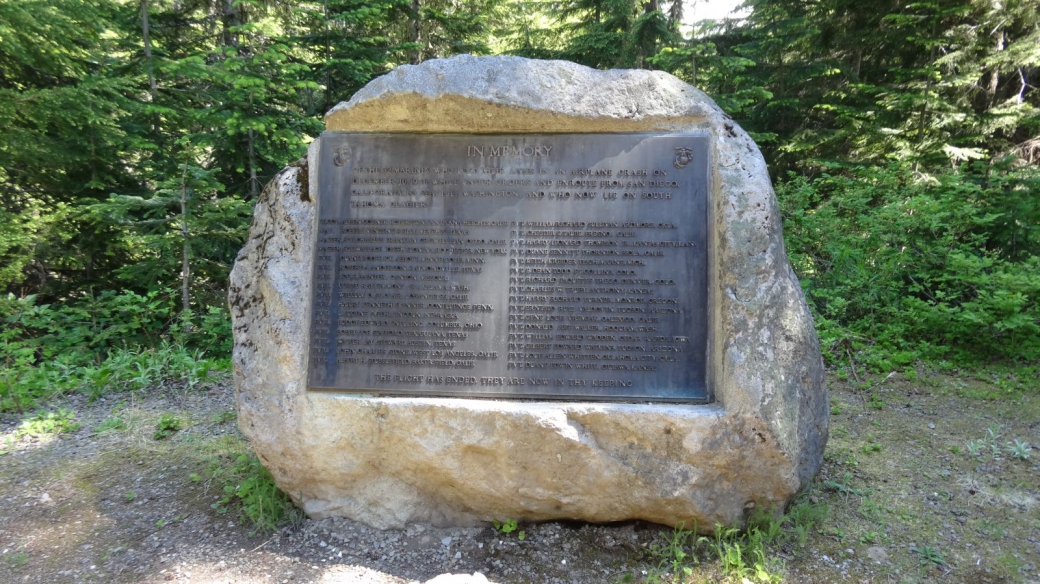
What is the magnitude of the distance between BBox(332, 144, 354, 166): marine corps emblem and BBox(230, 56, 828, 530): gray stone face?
5.2 inches

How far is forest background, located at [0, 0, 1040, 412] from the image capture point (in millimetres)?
5523

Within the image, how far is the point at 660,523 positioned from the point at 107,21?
837cm

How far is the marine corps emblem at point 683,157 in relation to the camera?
3.15 metres

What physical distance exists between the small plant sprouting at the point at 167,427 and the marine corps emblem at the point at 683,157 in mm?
4113

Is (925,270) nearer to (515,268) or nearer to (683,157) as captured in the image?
(683,157)

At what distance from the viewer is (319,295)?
321 centimetres

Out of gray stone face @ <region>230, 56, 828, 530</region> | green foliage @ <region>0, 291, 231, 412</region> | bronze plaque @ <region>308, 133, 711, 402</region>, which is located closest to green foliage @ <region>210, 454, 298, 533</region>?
gray stone face @ <region>230, 56, 828, 530</region>

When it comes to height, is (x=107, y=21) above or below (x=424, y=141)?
above

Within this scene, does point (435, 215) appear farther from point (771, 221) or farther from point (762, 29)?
point (762, 29)

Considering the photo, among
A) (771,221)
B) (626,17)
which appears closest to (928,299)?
(771,221)

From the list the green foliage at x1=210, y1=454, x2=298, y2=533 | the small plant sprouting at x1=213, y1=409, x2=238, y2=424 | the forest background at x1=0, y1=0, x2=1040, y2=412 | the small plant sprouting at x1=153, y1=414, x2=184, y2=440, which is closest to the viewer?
the green foliage at x1=210, y1=454, x2=298, y2=533

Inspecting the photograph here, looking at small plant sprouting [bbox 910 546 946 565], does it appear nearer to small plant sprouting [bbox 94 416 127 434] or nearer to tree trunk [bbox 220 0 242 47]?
small plant sprouting [bbox 94 416 127 434]

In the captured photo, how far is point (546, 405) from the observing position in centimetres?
300

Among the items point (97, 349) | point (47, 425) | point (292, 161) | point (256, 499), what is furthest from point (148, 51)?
point (256, 499)
